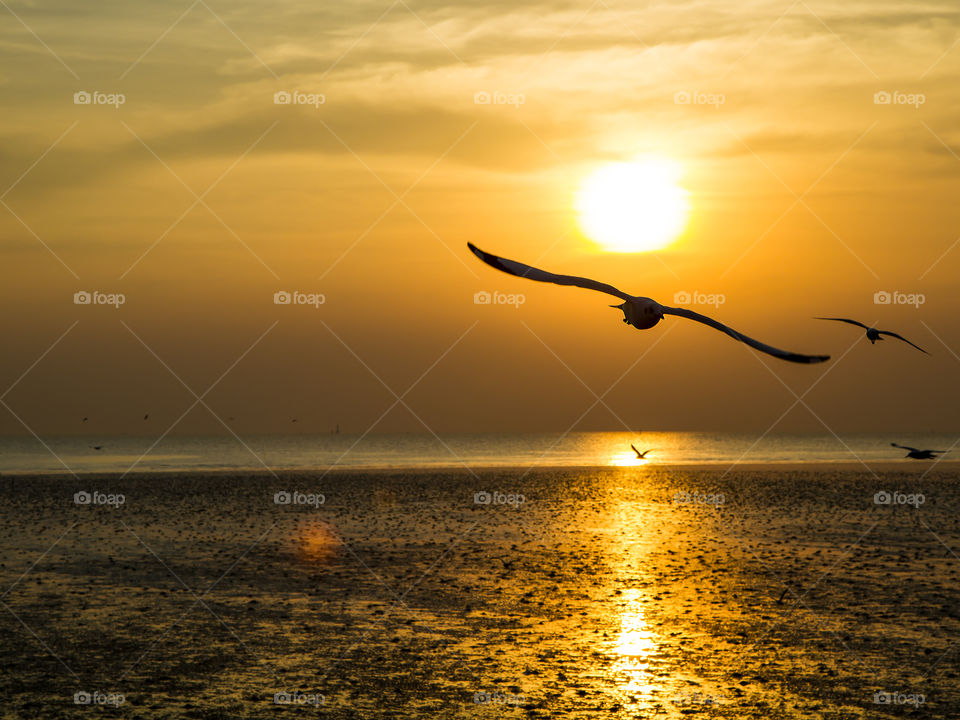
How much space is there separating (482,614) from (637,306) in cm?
1239

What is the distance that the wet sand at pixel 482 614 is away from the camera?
49.1 ft

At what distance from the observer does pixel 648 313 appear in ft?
31.8

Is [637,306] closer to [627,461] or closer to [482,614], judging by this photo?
[482,614]

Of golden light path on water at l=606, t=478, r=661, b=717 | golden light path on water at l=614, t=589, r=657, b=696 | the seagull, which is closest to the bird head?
the seagull

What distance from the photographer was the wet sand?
15.0 metres

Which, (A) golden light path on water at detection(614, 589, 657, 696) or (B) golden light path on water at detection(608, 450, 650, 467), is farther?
(B) golden light path on water at detection(608, 450, 650, 467)

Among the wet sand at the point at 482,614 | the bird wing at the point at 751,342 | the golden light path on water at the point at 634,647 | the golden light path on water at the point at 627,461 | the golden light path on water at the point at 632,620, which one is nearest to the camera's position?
the bird wing at the point at 751,342

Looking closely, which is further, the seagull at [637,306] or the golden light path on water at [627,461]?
the golden light path on water at [627,461]

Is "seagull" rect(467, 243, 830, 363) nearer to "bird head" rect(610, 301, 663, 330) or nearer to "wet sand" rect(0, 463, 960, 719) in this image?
"bird head" rect(610, 301, 663, 330)

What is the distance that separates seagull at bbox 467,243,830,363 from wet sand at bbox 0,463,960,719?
7.06 meters

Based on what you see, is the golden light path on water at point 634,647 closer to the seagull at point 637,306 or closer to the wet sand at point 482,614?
the wet sand at point 482,614

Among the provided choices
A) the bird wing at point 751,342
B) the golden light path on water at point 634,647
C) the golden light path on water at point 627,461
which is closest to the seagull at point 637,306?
the bird wing at point 751,342

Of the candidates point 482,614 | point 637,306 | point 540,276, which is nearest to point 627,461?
point 482,614

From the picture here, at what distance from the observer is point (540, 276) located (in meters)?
9.05
